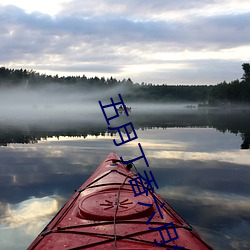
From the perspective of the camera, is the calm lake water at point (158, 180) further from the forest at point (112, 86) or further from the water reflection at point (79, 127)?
the forest at point (112, 86)

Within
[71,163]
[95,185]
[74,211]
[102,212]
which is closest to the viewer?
[102,212]

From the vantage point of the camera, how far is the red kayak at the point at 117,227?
4613 millimetres

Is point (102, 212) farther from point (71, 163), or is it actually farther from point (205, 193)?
point (71, 163)

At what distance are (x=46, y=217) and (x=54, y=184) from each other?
11.1 ft

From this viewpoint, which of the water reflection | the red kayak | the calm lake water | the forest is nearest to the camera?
the red kayak

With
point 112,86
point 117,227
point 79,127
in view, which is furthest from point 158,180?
point 112,86

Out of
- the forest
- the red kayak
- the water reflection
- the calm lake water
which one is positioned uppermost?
the forest

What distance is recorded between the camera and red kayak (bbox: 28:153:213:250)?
15.1ft

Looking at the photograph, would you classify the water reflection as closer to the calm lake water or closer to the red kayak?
the calm lake water

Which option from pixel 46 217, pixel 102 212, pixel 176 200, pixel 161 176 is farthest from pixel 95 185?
pixel 161 176

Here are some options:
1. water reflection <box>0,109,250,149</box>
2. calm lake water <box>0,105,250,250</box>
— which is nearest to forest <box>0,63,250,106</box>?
water reflection <box>0,109,250,149</box>

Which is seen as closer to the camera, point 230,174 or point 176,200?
point 176,200

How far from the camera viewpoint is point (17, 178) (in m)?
12.2

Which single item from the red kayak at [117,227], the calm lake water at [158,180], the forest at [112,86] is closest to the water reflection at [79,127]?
the calm lake water at [158,180]
